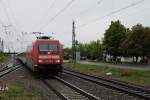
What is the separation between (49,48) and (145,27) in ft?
208

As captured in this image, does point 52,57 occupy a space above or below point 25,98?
above

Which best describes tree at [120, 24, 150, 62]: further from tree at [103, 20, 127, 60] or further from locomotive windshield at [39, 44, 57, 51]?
locomotive windshield at [39, 44, 57, 51]

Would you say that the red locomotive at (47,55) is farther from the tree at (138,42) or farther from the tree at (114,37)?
the tree at (114,37)

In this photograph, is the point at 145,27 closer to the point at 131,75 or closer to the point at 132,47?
the point at 132,47

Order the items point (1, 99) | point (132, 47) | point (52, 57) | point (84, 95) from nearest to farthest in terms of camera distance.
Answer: point (1, 99) → point (84, 95) → point (52, 57) → point (132, 47)

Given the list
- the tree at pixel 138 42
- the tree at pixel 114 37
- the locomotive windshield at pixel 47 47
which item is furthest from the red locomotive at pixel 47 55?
the tree at pixel 114 37

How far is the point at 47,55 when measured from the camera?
30078 mm

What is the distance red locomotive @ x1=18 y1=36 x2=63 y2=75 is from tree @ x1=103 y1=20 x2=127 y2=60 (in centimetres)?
7449

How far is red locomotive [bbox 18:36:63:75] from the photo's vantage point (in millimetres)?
29750

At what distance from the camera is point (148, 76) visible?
30656 mm

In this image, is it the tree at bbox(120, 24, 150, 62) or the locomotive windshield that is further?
the tree at bbox(120, 24, 150, 62)

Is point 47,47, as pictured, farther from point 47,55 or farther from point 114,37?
point 114,37

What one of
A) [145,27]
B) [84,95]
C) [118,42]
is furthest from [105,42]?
[84,95]

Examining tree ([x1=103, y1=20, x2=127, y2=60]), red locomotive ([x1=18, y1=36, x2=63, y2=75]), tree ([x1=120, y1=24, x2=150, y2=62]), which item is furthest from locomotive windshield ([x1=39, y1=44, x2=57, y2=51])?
tree ([x1=103, y1=20, x2=127, y2=60])
